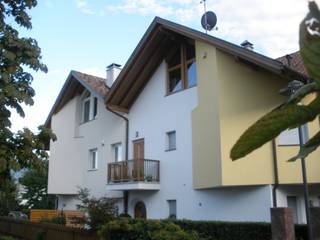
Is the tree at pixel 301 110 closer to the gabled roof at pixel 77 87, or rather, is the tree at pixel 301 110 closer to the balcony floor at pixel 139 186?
the balcony floor at pixel 139 186

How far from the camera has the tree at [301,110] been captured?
0.59 meters

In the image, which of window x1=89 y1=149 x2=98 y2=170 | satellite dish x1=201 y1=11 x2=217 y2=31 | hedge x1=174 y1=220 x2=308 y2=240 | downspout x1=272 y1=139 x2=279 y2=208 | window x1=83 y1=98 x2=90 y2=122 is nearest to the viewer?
hedge x1=174 y1=220 x2=308 y2=240

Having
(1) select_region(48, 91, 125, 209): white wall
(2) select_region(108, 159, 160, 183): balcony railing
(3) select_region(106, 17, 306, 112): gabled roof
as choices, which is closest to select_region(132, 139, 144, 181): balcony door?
(2) select_region(108, 159, 160, 183): balcony railing

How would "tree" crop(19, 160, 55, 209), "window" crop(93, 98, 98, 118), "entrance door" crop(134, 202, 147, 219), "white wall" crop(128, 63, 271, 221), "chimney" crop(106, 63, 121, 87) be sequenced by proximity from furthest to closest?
"tree" crop(19, 160, 55, 209) < "chimney" crop(106, 63, 121, 87) < "window" crop(93, 98, 98, 118) < "entrance door" crop(134, 202, 147, 219) < "white wall" crop(128, 63, 271, 221)

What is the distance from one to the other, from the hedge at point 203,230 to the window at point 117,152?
7.78 meters

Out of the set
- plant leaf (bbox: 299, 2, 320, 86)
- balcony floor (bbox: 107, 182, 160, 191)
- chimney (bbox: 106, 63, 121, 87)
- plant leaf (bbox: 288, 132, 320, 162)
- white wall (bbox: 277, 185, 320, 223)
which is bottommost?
plant leaf (bbox: 288, 132, 320, 162)

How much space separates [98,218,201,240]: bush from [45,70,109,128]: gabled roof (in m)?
8.94

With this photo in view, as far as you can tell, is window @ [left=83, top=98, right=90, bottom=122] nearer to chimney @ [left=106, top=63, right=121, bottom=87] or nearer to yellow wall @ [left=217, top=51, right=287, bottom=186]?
chimney @ [left=106, top=63, right=121, bottom=87]

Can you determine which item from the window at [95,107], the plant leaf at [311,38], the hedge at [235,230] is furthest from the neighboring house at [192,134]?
the plant leaf at [311,38]

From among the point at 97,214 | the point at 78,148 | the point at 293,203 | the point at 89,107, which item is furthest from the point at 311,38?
the point at 78,148

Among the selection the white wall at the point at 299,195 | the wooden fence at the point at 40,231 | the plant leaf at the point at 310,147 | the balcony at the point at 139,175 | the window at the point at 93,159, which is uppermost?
the window at the point at 93,159

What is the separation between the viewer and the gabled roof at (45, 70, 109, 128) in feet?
72.5

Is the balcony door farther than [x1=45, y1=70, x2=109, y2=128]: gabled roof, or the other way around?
[x1=45, y1=70, x2=109, y2=128]: gabled roof

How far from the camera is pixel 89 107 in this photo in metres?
24.3
